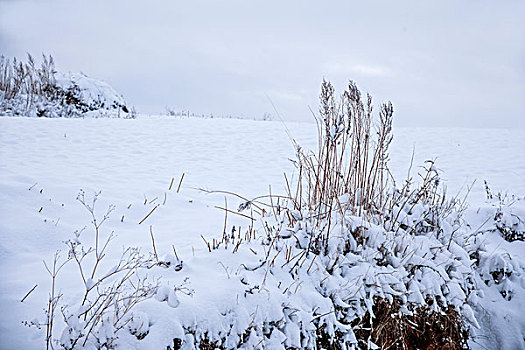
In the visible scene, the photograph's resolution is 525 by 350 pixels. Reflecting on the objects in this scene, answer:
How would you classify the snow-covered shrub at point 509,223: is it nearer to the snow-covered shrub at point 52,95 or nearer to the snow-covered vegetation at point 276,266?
the snow-covered vegetation at point 276,266

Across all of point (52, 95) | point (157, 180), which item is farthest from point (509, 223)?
point (52, 95)

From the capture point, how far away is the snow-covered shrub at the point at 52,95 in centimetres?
912

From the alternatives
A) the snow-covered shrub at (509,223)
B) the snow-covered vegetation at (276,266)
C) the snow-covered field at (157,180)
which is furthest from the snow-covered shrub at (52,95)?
the snow-covered shrub at (509,223)

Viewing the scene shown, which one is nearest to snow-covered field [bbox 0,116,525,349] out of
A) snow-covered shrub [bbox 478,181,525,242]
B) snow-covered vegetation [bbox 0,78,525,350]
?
snow-covered vegetation [bbox 0,78,525,350]

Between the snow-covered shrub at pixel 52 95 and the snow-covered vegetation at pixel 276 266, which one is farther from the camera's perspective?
the snow-covered shrub at pixel 52 95

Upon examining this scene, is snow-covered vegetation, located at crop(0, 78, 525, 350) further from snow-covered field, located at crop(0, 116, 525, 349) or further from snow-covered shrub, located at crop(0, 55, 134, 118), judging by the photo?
snow-covered shrub, located at crop(0, 55, 134, 118)

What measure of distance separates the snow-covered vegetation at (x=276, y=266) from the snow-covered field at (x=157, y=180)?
0.06 feet

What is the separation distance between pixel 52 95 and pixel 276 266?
10.1m

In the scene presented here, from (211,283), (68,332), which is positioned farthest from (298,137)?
(68,332)

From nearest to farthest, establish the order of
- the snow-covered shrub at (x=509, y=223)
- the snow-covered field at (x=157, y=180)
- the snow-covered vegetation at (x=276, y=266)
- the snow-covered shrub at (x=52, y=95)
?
1. the snow-covered vegetation at (x=276, y=266)
2. the snow-covered field at (x=157, y=180)
3. the snow-covered shrub at (x=509, y=223)
4. the snow-covered shrub at (x=52, y=95)

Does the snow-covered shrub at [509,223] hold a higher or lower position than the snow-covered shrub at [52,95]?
lower

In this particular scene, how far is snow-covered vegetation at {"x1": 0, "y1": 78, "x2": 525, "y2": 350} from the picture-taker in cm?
180

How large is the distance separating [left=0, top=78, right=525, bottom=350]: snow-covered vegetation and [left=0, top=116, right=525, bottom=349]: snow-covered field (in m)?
0.02

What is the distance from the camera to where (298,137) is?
873cm
